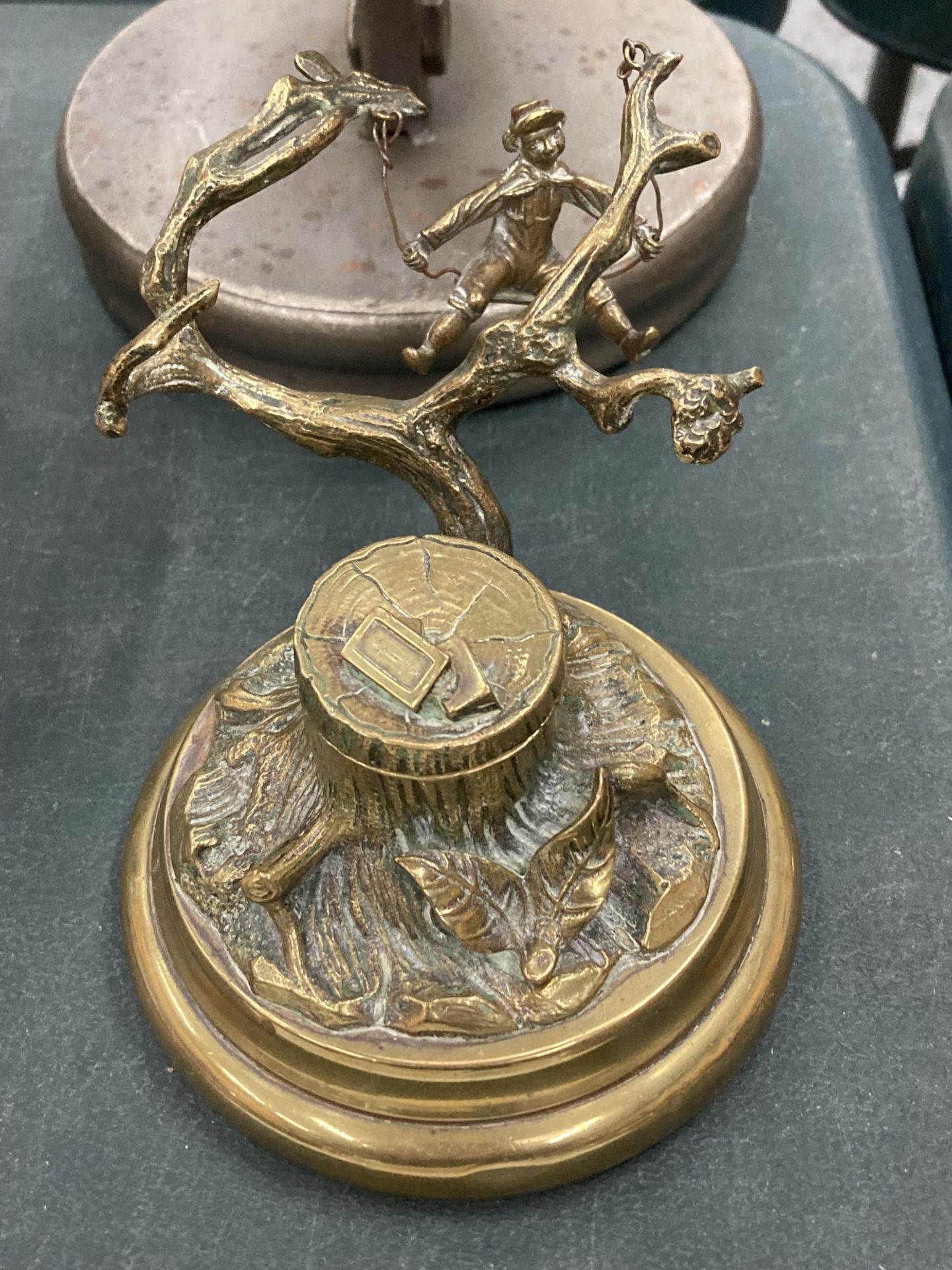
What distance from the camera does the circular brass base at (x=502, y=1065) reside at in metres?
0.60

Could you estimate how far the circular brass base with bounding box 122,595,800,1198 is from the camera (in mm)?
595

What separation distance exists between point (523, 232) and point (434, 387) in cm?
10

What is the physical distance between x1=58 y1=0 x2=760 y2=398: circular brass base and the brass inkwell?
281 millimetres

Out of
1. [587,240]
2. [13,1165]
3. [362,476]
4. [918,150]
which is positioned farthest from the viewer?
[918,150]

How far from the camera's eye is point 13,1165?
26.9 inches

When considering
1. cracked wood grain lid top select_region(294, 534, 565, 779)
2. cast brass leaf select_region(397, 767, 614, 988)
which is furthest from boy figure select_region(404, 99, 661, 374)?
cast brass leaf select_region(397, 767, 614, 988)

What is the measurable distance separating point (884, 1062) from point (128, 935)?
444mm

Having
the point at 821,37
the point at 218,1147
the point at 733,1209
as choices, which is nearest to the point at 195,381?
the point at 218,1147

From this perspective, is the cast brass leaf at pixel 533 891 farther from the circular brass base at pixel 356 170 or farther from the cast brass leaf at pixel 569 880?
the circular brass base at pixel 356 170

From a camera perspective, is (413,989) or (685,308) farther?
(685,308)

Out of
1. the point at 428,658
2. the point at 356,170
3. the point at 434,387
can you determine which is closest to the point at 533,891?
the point at 428,658

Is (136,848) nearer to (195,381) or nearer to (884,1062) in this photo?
(195,381)

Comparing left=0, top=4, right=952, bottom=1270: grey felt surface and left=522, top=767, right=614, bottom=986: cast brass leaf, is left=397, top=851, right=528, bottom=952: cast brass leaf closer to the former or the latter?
left=522, top=767, right=614, bottom=986: cast brass leaf

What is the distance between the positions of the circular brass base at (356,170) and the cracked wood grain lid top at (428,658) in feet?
1.19
